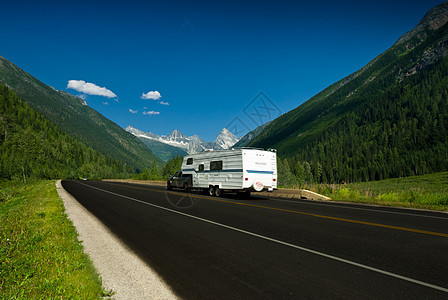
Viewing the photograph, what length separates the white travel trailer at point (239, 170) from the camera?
16.9m

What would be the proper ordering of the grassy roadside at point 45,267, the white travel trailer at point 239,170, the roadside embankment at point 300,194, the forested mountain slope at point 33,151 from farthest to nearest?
1. the forested mountain slope at point 33,151
2. the roadside embankment at point 300,194
3. the white travel trailer at point 239,170
4. the grassy roadside at point 45,267

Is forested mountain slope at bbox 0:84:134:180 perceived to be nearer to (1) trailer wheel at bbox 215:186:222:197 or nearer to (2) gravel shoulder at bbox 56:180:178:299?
(1) trailer wheel at bbox 215:186:222:197

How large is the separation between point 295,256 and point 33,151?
432 feet

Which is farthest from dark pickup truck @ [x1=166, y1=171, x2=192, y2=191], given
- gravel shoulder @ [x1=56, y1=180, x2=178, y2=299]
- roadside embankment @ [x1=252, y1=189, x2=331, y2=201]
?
gravel shoulder @ [x1=56, y1=180, x2=178, y2=299]

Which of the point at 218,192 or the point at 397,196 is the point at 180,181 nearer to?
the point at 218,192

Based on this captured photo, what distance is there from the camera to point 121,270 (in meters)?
4.57

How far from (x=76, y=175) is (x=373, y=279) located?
135m

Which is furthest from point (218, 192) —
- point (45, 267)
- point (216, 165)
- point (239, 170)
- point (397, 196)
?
point (45, 267)

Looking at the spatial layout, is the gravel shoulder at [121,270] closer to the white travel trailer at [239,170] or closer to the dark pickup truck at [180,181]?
the white travel trailer at [239,170]

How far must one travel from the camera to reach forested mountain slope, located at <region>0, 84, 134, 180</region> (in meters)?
89.8

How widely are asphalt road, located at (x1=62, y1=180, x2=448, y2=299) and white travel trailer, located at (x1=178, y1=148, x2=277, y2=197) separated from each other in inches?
314

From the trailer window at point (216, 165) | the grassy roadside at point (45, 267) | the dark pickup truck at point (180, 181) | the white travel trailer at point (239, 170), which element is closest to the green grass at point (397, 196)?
the white travel trailer at point (239, 170)

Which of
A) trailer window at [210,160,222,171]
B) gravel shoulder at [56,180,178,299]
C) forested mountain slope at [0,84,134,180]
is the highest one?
forested mountain slope at [0,84,134,180]

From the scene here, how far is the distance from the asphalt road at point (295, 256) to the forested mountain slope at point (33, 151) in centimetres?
10504
